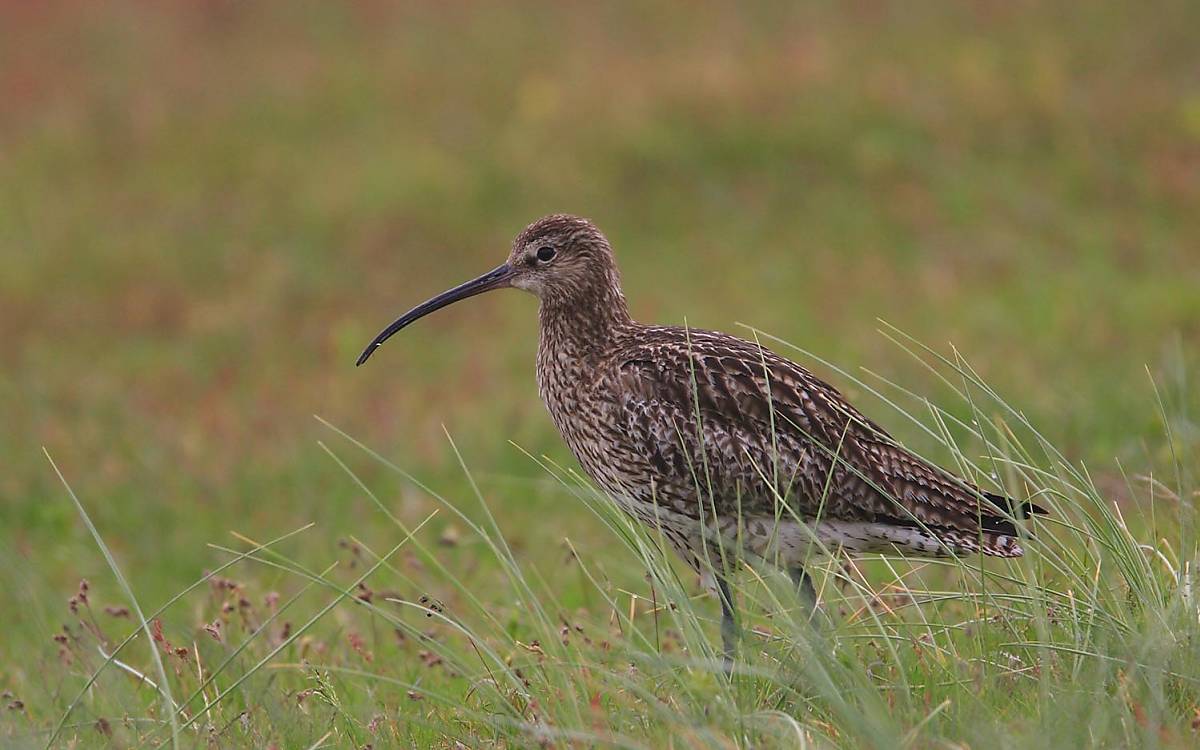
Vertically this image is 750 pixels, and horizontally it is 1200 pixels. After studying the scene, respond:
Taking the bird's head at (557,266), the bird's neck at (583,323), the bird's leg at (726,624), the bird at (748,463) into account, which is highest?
the bird's head at (557,266)

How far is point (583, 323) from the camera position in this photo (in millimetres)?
6422

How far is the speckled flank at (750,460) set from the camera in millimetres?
5625

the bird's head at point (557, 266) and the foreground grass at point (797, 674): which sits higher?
the bird's head at point (557, 266)

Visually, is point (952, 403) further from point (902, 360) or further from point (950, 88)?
point (950, 88)

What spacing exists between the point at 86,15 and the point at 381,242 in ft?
22.7

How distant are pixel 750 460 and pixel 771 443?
0.94 ft

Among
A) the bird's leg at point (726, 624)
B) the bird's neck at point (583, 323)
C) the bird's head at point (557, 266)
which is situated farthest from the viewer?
the bird's head at point (557, 266)

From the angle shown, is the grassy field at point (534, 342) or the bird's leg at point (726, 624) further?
the bird's leg at point (726, 624)

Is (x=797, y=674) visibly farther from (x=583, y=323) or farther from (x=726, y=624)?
(x=583, y=323)

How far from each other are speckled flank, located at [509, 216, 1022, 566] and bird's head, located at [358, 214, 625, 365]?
0.52 m

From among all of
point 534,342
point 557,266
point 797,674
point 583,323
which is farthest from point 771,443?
point 534,342

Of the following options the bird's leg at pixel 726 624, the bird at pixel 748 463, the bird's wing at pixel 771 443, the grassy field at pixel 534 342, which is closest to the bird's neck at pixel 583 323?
the bird at pixel 748 463

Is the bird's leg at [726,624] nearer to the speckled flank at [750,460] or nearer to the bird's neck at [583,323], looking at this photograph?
the speckled flank at [750,460]

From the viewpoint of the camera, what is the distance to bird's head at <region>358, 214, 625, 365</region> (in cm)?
652
